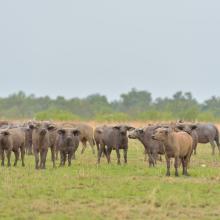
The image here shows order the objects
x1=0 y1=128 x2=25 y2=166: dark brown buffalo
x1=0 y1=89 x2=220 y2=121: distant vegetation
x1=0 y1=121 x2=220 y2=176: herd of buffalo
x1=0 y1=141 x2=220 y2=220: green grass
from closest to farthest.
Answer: x1=0 y1=141 x2=220 y2=220: green grass → x1=0 y1=121 x2=220 y2=176: herd of buffalo → x1=0 y1=128 x2=25 y2=166: dark brown buffalo → x1=0 y1=89 x2=220 y2=121: distant vegetation

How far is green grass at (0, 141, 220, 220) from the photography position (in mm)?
14859

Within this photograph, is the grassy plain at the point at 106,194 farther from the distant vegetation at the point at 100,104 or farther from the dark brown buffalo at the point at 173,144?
the distant vegetation at the point at 100,104

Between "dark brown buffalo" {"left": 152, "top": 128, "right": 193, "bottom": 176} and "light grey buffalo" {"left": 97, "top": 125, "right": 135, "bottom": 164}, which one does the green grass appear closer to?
"dark brown buffalo" {"left": 152, "top": 128, "right": 193, "bottom": 176}

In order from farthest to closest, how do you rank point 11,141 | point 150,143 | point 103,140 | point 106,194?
point 103,140, point 150,143, point 11,141, point 106,194

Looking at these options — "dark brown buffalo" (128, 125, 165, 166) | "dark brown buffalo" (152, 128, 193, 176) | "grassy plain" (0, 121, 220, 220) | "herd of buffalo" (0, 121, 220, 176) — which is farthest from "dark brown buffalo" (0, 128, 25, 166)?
"dark brown buffalo" (152, 128, 193, 176)

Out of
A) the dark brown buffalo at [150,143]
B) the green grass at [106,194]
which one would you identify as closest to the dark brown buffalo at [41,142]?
the green grass at [106,194]

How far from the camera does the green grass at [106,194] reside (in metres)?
14.9

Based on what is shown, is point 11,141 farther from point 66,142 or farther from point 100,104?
point 100,104

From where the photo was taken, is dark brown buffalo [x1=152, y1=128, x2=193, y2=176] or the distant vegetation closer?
dark brown buffalo [x1=152, y1=128, x2=193, y2=176]

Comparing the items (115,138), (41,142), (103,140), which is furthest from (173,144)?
(103,140)

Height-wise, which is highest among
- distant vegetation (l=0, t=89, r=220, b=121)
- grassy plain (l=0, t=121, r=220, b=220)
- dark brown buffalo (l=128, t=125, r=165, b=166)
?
distant vegetation (l=0, t=89, r=220, b=121)

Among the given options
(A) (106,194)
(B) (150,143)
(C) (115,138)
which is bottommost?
(A) (106,194)

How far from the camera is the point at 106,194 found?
1700cm

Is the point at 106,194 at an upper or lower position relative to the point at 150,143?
lower
